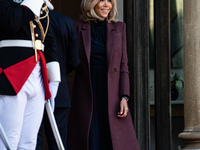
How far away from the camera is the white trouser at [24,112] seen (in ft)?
10.5

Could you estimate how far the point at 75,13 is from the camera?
6.68m

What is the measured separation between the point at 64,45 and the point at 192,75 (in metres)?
1.49

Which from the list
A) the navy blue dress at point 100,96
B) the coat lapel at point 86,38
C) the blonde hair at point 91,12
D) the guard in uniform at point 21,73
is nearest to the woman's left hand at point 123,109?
the navy blue dress at point 100,96

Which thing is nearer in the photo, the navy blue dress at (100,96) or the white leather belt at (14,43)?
the white leather belt at (14,43)

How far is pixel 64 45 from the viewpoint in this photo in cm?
450

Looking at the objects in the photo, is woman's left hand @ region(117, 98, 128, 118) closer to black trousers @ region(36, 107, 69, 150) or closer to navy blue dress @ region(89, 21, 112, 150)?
navy blue dress @ region(89, 21, 112, 150)

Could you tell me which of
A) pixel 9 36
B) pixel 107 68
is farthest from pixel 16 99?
pixel 107 68

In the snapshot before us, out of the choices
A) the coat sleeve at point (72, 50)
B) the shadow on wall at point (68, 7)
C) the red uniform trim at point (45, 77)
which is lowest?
the red uniform trim at point (45, 77)

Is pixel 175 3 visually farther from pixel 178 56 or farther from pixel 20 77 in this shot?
pixel 20 77

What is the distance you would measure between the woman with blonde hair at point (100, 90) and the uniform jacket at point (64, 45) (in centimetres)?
22

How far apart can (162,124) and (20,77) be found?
3311 mm

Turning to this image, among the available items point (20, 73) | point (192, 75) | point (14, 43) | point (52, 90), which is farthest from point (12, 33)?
point (192, 75)

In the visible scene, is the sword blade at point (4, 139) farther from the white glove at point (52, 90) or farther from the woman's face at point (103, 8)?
the woman's face at point (103, 8)

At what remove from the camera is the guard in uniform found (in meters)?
3.20
